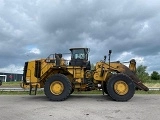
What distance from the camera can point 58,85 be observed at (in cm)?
1563

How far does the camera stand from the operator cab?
1642cm

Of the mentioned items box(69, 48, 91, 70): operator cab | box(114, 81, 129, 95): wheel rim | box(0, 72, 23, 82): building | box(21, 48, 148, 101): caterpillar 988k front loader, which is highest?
box(0, 72, 23, 82): building

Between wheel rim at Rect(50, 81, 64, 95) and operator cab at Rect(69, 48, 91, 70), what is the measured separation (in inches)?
60.8

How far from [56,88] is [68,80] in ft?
2.72

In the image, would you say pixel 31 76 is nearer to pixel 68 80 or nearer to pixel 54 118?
pixel 68 80

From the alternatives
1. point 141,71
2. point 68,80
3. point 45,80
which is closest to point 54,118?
point 68,80

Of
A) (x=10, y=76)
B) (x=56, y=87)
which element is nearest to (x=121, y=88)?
(x=56, y=87)

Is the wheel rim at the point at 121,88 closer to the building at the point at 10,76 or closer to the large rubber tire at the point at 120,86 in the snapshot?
the large rubber tire at the point at 120,86

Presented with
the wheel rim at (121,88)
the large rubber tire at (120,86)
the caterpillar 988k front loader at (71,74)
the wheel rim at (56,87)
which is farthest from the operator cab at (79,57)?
the wheel rim at (121,88)

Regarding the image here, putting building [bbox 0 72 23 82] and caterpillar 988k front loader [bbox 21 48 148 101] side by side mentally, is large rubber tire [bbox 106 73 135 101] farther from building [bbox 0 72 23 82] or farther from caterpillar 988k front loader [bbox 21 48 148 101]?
building [bbox 0 72 23 82]

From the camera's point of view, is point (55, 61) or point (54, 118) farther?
point (55, 61)

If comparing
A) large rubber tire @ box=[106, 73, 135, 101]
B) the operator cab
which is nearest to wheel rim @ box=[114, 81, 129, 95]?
large rubber tire @ box=[106, 73, 135, 101]

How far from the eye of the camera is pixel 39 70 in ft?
53.8

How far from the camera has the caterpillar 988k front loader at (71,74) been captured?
15594 mm
